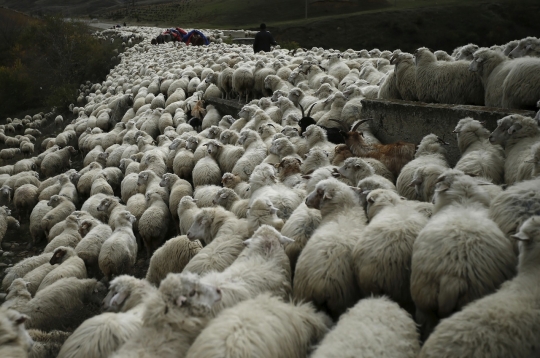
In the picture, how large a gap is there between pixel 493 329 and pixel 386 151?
4.34m

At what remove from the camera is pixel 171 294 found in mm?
3389

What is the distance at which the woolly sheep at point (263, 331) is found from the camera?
2.87 m

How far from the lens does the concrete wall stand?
6.23 m

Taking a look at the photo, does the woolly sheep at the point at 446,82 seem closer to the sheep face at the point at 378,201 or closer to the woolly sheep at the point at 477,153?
the woolly sheep at the point at 477,153

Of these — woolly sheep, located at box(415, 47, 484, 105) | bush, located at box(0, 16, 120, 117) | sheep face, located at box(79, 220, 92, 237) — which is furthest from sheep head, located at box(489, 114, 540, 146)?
bush, located at box(0, 16, 120, 117)

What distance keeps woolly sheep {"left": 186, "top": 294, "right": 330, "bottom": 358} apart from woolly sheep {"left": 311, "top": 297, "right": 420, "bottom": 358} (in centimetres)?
29

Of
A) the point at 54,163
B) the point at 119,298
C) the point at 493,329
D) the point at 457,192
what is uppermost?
the point at 457,192

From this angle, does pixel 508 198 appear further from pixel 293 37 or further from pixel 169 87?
pixel 293 37

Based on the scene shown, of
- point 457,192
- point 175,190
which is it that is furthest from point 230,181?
point 457,192

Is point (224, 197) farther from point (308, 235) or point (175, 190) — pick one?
point (308, 235)

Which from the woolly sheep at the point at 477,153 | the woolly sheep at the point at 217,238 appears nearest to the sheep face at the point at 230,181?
the woolly sheep at the point at 217,238

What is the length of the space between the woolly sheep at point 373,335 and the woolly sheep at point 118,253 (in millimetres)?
4480

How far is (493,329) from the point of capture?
260 cm

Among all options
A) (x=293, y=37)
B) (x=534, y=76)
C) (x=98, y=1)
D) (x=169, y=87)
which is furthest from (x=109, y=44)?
(x=98, y=1)
